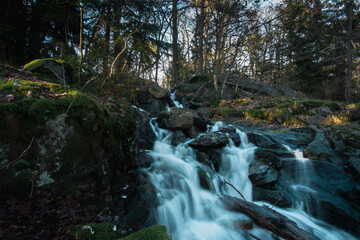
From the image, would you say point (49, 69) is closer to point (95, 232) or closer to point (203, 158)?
point (95, 232)

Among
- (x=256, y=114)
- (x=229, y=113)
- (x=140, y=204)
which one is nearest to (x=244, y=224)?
(x=140, y=204)

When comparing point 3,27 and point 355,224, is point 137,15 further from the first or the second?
point 355,224

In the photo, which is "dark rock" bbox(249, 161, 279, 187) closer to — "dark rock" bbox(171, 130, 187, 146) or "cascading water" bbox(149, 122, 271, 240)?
"cascading water" bbox(149, 122, 271, 240)

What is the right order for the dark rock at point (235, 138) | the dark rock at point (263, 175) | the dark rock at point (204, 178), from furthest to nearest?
the dark rock at point (235, 138) → the dark rock at point (263, 175) → the dark rock at point (204, 178)

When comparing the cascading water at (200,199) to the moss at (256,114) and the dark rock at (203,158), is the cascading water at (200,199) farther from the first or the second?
Answer: the moss at (256,114)

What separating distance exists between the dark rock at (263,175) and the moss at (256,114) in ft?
18.4

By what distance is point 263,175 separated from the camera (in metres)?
5.49

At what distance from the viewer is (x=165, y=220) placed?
3990mm

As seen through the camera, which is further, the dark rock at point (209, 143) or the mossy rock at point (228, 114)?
the mossy rock at point (228, 114)

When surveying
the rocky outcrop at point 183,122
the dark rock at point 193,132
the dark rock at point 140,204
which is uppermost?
the rocky outcrop at point 183,122

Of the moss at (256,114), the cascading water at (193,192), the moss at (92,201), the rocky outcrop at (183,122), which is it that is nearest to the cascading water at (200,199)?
the cascading water at (193,192)

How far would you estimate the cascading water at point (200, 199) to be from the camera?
13.2 ft

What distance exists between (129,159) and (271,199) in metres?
4.30

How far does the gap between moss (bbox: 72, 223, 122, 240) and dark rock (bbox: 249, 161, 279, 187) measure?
4.38 metres
